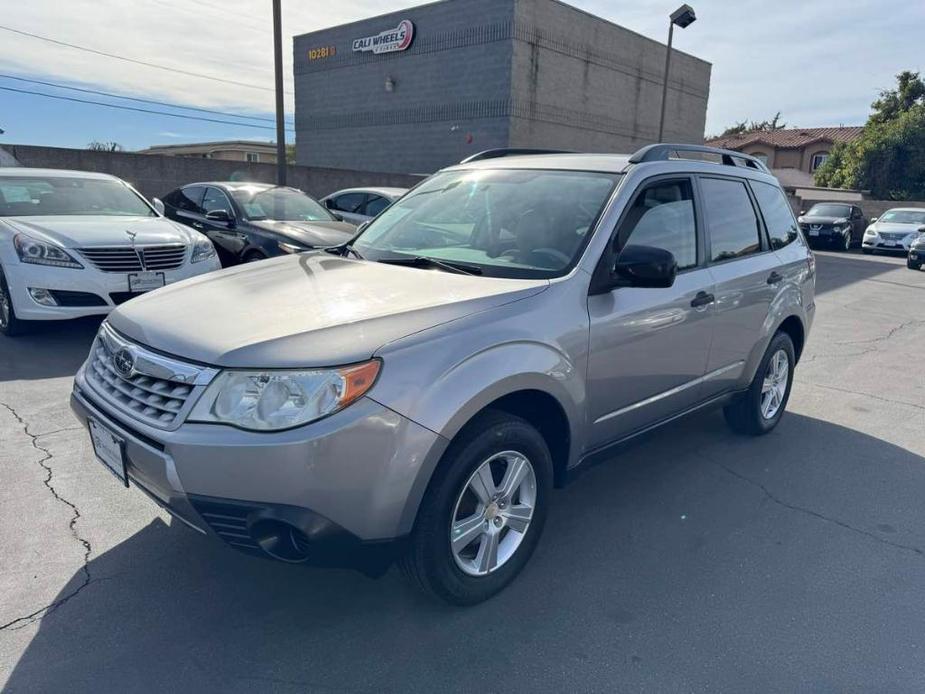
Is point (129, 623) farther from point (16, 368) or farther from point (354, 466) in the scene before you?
point (16, 368)

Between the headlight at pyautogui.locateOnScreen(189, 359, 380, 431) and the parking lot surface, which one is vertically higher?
the headlight at pyautogui.locateOnScreen(189, 359, 380, 431)

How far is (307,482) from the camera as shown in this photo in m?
2.19

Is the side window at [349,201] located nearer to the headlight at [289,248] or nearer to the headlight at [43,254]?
the headlight at [289,248]

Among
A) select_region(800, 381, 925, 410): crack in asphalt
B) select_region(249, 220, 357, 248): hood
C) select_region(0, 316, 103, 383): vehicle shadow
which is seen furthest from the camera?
select_region(249, 220, 357, 248): hood

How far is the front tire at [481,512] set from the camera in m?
2.49

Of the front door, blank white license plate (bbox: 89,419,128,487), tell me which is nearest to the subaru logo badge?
blank white license plate (bbox: 89,419,128,487)

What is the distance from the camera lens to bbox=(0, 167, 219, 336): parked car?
19.6 feet

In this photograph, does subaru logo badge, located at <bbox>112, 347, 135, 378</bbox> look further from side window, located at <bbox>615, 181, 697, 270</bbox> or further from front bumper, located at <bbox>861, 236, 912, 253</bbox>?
front bumper, located at <bbox>861, 236, 912, 253</bbox>

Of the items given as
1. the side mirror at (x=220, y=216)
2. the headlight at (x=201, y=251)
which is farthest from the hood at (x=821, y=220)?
the headlight at (x=201, y=251)

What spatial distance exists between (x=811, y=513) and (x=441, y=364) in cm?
253

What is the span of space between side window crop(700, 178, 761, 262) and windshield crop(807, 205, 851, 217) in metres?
22.0

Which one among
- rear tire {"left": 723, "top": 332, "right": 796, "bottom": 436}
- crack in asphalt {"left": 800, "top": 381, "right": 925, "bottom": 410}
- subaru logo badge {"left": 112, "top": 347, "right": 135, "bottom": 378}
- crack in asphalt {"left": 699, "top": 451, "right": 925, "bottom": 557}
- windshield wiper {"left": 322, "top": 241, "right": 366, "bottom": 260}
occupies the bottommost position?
crack in asphalt {"left": 699, "top": 451, "right": 925, "bottom": 557}

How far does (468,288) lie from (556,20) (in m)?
26.5

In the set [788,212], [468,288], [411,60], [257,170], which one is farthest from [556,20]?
[468,288]
